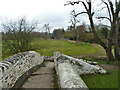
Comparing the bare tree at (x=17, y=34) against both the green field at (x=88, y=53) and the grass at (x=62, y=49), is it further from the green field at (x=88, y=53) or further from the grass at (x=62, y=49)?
the grass at (x=62, y=49)

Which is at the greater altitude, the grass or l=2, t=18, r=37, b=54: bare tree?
l=2, t=18, r=37, b=54: bare tree

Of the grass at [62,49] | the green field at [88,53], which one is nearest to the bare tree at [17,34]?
the green field at [88,53]

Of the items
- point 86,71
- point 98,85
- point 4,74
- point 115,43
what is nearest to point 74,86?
point 4,74

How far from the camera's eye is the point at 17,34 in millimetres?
10578

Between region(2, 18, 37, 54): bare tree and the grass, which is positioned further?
the grass

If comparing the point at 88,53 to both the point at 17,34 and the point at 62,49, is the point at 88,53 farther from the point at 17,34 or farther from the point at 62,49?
the point at 17,34

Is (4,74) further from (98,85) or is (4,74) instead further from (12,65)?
(98,85)

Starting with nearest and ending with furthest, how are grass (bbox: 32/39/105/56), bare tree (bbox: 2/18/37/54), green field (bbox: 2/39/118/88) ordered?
green field (bbox: 2/39/118/88)
bare tree (bbox: 2/18/37/54)
grass (bbox: 32/39/105/56)

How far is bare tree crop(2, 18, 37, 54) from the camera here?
10547 millimetres

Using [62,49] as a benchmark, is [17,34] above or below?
above

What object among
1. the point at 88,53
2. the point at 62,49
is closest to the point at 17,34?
the point at 88,53

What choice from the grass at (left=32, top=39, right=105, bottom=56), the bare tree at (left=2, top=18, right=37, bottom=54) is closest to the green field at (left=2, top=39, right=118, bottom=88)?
the grass at (left=32, top=39, right=105, bottom=56)

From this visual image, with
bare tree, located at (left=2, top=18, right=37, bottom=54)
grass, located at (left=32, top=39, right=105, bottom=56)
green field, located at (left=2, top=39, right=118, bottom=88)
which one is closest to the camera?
green field, located at (left=2, top=39, right=118, bottom=88)

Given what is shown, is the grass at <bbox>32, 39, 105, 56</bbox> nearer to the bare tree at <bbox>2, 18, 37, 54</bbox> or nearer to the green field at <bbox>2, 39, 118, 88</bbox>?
the green field at <bbox>2, 39, 118, 88</bbox>
